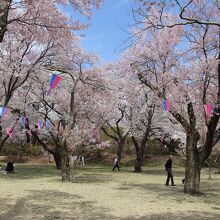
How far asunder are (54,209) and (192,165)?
6583mm

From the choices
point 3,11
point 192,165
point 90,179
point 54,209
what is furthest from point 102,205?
point 90,179

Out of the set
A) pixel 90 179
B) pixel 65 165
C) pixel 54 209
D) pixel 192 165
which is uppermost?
pixel 192 165

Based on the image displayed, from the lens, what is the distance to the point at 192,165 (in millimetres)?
15219

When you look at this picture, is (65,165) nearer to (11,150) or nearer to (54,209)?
(54,209)

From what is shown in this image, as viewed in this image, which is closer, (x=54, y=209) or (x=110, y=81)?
(x=54, y=209)

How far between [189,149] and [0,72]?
13.0m

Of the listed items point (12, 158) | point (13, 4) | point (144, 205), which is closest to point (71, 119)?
point (144, 205)

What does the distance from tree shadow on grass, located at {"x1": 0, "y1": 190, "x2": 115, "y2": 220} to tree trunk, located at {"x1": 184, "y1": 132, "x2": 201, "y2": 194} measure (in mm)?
4680

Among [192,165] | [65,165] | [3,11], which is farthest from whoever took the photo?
[65,165]

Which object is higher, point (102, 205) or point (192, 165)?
point (192, 165)

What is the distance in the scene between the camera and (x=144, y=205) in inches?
482

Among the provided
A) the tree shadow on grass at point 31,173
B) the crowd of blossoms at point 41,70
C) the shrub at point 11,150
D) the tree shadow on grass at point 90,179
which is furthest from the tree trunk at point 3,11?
the shrub at point 11,150

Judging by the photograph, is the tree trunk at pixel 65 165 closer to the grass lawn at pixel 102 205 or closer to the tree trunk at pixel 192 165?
the grass lawn at pixel 102 205

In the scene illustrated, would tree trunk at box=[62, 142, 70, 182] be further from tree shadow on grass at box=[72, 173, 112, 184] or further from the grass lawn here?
the grass lawn
